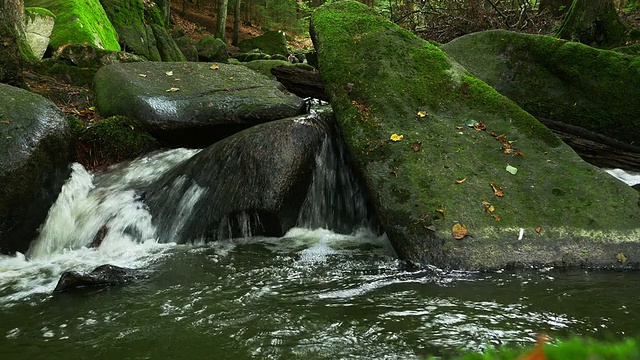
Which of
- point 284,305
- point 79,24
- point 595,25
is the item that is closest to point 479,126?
point 284,305

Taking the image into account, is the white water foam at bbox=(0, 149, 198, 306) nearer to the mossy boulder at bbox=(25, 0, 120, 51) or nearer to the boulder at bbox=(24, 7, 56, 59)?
the boulder at bbox=(24, 7, 56, 59)

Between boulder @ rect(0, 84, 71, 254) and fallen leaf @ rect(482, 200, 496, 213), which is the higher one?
boulder @ rect(0, 84, 71, 254)

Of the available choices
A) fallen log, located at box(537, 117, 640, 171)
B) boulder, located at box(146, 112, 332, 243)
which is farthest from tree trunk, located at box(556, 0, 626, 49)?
boulder, located at box(146, 112, 332, 243)

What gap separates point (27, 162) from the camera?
546 centimetres

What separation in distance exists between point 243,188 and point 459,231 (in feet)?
8.27

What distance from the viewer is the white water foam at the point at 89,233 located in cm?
460

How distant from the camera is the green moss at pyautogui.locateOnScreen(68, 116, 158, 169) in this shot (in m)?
7.05

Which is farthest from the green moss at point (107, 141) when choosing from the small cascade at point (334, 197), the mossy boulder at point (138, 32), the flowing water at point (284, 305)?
the mossy boulder at point (138, 32)

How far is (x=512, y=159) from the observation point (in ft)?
17.4

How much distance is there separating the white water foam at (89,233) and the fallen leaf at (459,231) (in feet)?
9.84

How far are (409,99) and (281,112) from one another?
8.26 ft

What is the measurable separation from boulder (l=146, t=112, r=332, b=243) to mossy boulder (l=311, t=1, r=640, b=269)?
71 cm

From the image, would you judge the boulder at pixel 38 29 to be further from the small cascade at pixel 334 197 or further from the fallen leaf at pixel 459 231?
the fallen leaf at pixel 459 231

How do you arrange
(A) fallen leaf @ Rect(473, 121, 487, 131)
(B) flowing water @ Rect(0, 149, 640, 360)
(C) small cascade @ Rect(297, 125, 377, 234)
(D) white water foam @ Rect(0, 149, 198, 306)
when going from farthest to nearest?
(C) small cascade @ Rect(297, 125, 377, 234), (A) fallen leaf @ Rect(473, 121, 487, 131), (D) white water foam @ Rect(0, 149, 198, 306), (B) flowing water @ Rect(0, 149, 640, 360)
